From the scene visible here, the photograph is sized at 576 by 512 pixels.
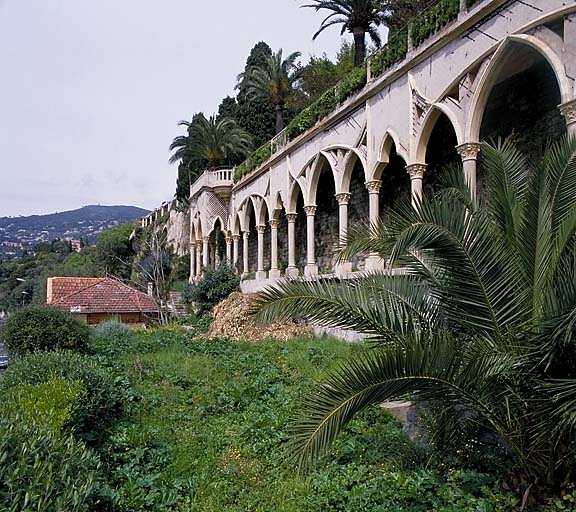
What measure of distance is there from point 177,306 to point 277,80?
12306mm

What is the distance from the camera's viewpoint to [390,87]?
12477 mm

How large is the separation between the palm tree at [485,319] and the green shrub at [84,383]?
3.64 m

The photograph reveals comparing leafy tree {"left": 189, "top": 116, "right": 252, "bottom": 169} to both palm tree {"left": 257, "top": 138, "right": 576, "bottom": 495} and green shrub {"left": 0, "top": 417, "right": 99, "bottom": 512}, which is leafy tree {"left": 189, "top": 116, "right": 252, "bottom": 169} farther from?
green shrub {"left": 0, "top": 417, "right": 99, "bottom": 512}

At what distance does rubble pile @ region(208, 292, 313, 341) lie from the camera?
14516 mm

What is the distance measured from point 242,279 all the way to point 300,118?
730 centimetres

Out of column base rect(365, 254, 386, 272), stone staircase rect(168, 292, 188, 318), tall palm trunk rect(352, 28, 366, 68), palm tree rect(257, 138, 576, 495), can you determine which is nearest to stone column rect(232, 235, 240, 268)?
stone staircase rect(168, 292, 188, 318)

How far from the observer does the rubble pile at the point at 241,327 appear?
14516mm

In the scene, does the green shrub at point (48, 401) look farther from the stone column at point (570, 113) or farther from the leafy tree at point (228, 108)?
the leafy tree at point (228, 108)

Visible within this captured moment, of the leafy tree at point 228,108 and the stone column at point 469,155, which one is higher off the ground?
the leafy tree at point 228,108

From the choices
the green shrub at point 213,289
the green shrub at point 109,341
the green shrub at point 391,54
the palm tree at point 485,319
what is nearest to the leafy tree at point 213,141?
the green shrub at point 213,289

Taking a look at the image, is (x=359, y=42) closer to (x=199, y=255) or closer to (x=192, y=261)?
(x=199, y=255)

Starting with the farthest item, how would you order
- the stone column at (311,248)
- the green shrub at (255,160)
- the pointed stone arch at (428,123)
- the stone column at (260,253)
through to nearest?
1. the green shrub at (255,160)
2. the stone column at (260,253)
3. the stone column at (311,248)
4. the pointed stone arch at (428,123)

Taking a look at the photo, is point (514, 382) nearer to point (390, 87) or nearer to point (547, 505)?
point (547, 505)

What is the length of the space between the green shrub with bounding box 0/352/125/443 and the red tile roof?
14.5 metres
